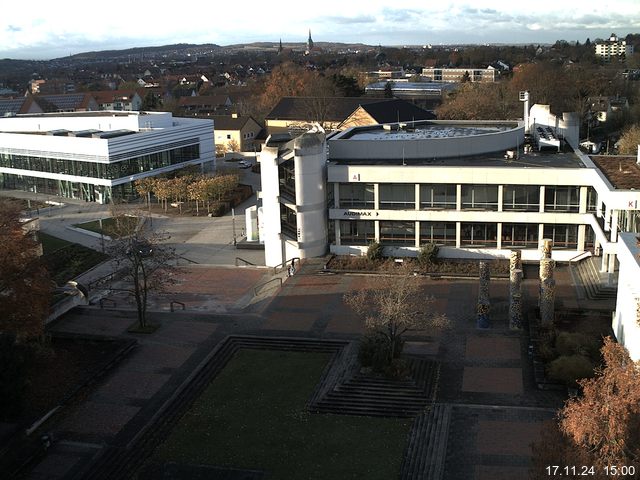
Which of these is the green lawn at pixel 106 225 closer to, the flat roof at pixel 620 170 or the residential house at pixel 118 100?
the flat roof at pixel 620 170

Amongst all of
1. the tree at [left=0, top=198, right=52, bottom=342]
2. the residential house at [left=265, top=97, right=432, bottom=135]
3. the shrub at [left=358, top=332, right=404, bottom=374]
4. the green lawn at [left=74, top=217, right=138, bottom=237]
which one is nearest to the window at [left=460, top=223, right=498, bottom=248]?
the shrub at [left=358, top=332, right=404, bottom=374]

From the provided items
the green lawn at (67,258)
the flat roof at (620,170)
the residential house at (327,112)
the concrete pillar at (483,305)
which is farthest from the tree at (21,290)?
the residential house at (327,112)

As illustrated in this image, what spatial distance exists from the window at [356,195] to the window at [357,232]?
1.08 meters

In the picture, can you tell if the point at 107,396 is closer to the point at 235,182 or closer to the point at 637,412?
the point at 637,412

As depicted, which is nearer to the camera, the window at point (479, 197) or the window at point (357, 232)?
the window at point (479, 197)

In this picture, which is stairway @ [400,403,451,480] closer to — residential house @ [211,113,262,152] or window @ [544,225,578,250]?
window @ [544,225,578,250]

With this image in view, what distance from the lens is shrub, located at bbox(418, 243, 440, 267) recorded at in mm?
42594

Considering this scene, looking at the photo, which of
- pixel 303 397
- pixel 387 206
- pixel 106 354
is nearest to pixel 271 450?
pixel 303 397

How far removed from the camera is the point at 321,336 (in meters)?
33.5

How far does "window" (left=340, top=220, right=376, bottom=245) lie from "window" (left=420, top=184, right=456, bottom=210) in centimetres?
362

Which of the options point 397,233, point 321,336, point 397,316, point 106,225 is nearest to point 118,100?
point 106,225

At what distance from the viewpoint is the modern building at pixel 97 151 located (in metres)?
65.8

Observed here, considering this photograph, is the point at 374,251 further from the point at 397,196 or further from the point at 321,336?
the point at 321,336

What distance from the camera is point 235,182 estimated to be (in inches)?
2507
